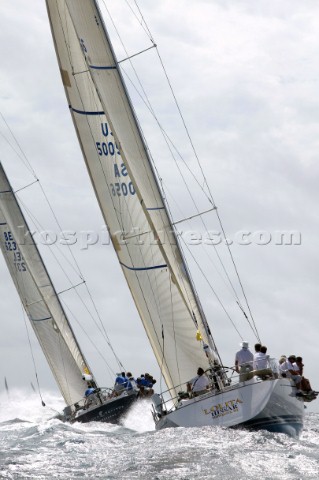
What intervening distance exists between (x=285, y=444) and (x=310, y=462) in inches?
51.3

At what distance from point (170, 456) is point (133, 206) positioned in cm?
714

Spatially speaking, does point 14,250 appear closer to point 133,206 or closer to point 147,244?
point 133,206

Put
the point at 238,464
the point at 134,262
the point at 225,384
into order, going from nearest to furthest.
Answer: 1. the point at 238,464
2. the point at 225,384
3. the point at 134,262

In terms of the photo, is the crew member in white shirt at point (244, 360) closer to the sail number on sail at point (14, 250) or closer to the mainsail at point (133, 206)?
the mainsail at point (133, 206)

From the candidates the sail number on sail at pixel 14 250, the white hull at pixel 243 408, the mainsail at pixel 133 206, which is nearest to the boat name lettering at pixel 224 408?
the white hull at pixel 243 408

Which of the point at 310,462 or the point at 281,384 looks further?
the point at 281,384

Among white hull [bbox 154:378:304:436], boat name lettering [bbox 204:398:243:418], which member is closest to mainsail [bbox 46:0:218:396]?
white hull [bbox 154:378:304:436]

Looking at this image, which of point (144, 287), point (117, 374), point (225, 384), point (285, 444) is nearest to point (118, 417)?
point (117, 374)

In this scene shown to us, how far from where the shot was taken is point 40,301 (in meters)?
31.3

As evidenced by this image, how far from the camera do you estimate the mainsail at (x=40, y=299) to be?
3069 centimetres

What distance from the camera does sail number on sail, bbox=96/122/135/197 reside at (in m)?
23.3

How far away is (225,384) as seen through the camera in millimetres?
20047

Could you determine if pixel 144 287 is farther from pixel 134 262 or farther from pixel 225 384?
pixel 225 384

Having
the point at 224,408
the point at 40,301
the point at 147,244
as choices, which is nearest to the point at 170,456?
the point at 224,408
